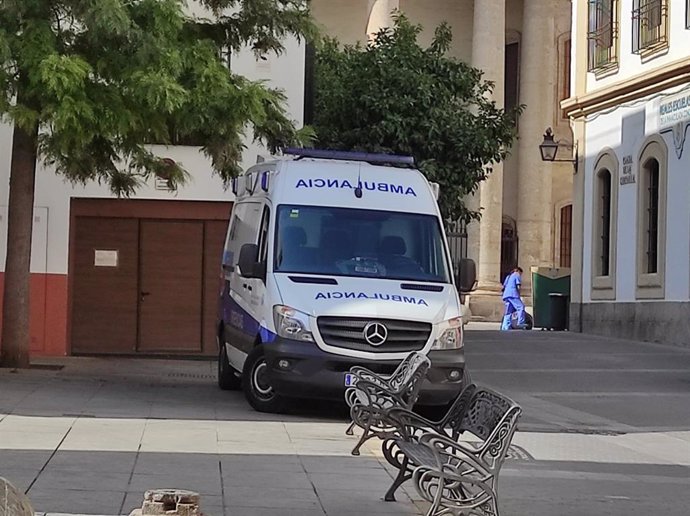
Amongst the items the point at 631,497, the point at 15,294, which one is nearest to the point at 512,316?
the point at 15,294

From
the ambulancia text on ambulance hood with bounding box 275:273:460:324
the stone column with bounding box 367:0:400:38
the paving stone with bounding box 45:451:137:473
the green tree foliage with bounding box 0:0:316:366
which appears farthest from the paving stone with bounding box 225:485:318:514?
the stone column with bounding box 367:0:400:38

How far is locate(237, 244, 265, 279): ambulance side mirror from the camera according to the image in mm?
14430

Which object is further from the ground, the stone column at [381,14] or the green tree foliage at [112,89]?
the stone column at [381,14]

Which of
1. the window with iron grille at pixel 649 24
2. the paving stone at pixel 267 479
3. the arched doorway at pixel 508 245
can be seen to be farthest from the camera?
the arched doorway at pixel 508 245

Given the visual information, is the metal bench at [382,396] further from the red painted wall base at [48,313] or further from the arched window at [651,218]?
the arched window at [651,218]

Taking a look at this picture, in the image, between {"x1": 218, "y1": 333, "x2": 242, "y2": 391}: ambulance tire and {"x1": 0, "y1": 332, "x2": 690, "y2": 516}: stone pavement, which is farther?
{"x1": 218, "y1": 333, "x2": 242, "y2": 391}: ambulance tire

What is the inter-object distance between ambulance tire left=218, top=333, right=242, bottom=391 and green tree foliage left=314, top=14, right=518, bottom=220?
865 centimetres

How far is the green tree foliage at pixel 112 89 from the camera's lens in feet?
50.8

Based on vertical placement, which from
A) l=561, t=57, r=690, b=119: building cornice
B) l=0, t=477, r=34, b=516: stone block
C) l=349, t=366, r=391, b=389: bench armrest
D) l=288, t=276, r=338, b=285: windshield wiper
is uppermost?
l=561, t=57, r=690, b=119: building cornice

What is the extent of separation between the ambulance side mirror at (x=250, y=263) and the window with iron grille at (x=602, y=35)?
1646 centimetres

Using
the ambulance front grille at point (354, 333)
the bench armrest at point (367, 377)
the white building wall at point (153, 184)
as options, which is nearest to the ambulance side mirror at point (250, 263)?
the ambulance front grille at point (354, 333)

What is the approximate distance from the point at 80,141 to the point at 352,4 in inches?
1130

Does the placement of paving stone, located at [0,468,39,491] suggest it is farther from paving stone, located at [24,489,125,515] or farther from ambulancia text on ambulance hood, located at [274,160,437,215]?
ambulancia text on ambulance hood, located at [274,160,437,215]

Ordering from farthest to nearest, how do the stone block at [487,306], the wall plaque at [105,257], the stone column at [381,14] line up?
1. the stone block at [487,306]
2. the stone column at [381,14]
3. the wall plaque at [105,257]
